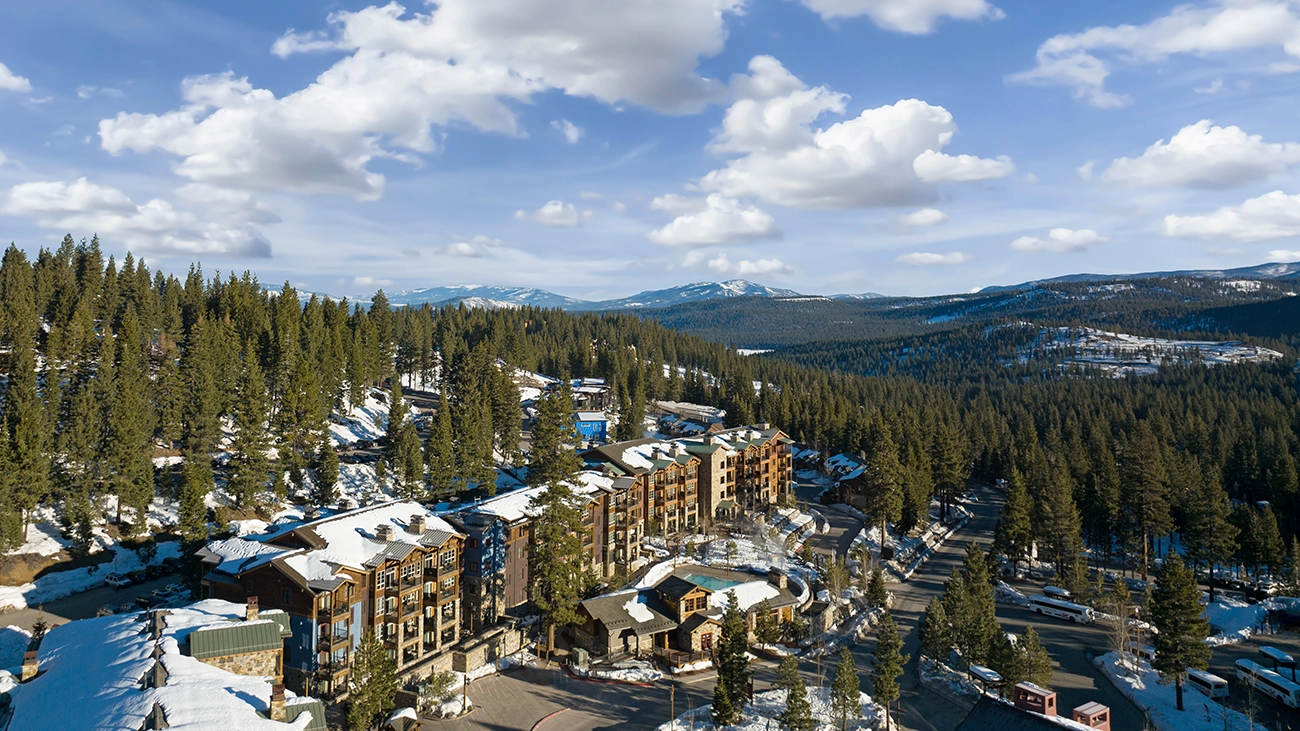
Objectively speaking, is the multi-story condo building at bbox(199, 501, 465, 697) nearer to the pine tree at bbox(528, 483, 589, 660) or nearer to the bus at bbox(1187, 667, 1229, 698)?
the pine tree at bbox(528, 483, 589, 660)

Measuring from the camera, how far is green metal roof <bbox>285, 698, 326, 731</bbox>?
86.3ft

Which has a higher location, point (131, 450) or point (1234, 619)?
point (131, 450)

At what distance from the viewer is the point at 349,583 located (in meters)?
41.5

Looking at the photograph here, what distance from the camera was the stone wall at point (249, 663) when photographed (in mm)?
29500

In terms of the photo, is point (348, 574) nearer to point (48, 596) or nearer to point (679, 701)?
point (679, 701)

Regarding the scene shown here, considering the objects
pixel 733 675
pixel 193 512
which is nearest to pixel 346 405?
pixel 193 512

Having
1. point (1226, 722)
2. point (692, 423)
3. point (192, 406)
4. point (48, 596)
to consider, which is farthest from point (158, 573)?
point (692, 423)

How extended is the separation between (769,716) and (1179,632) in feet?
90.4

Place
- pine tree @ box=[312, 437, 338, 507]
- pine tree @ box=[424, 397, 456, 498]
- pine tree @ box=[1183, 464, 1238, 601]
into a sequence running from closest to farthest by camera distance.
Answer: pine tree @ box=[312, 437, 338, 507], pine tree @ box=[1183, 464, 1238, 601], pine tree @ box=[424, 397, 456, 498]

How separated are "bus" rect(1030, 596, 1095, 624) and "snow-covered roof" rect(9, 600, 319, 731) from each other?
60.5m

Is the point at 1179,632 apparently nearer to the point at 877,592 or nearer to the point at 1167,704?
the point at 1167,704

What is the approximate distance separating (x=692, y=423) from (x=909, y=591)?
65.3 m

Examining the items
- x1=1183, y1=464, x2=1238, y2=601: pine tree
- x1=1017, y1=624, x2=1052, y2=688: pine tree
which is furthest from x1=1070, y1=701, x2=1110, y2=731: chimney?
x1=1183, y1=464, x2=1238, y2=601: pine tree

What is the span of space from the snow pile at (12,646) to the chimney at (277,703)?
1723 centimetres
